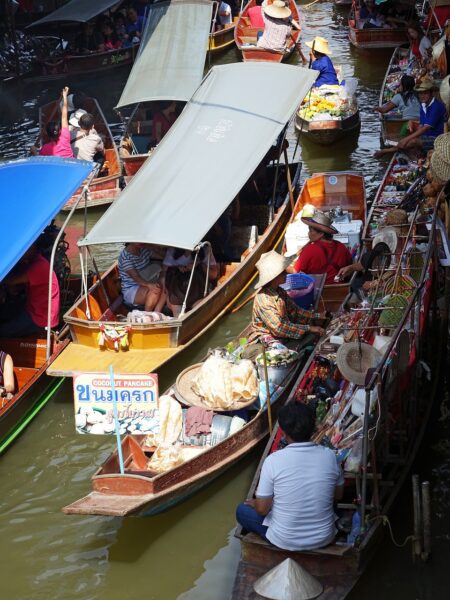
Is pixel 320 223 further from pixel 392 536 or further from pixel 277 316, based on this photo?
pixel 392 536

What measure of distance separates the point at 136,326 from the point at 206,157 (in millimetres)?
2395

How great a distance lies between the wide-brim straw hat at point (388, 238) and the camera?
9.34 m

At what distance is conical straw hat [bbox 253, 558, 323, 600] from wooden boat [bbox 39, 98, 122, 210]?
7153 mm

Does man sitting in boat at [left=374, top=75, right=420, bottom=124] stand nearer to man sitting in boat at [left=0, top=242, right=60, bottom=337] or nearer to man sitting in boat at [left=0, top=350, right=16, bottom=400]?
man sitting in boat at [left=0, top=242, right=60, bottom=337]

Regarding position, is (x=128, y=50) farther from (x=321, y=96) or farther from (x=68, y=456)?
(x=68, y=456)

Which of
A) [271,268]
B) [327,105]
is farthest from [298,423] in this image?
[327,105]

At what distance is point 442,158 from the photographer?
9547 millimetres

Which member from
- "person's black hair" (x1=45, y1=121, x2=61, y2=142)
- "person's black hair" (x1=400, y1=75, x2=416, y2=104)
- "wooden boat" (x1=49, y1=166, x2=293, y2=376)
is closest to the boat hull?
"person's black hair" (x1=400, y1=75, x2=416, y2=104)

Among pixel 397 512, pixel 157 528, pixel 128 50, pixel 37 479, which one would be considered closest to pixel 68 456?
pixel 37 479

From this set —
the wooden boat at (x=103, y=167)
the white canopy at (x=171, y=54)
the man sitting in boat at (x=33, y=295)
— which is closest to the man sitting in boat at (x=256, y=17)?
the white canopy at (x=171, y=54)

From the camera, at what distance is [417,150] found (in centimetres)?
1251

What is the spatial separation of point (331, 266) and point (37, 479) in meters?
3.68

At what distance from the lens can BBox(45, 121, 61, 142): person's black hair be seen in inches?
550

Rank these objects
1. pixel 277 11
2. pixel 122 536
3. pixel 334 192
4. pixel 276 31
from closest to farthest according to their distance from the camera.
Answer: pixel 122 536 < pixel 334 192 < pixel 277 11 < pixel 276 31
